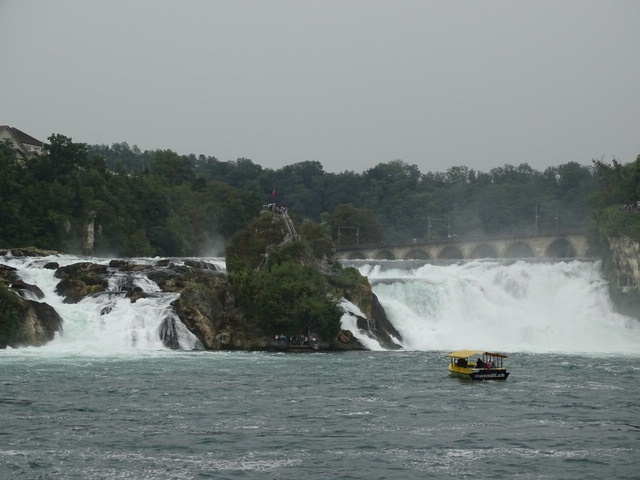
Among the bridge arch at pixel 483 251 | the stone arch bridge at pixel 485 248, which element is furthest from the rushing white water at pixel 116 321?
the bridge arch at pixel 483 251

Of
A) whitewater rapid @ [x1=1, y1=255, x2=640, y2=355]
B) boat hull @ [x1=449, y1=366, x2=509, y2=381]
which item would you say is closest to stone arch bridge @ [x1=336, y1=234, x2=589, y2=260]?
whitewater rapid @ [x1=1, y1=255, x2=640, y2=355]

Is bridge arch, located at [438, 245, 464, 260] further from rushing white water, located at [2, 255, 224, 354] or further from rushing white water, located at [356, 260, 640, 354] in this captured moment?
rushing white water, located at [2, 255, 224, 354]

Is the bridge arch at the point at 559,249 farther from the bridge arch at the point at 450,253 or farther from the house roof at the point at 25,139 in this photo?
the house roof at the point at 25,139

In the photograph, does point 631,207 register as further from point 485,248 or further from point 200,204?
point 200,204

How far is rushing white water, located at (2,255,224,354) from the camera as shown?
6044 centimetres

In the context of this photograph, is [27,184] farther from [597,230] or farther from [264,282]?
[597,230]

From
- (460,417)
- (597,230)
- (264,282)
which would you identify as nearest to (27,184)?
(264,282)

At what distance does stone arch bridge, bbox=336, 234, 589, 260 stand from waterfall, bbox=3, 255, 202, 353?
160 ft

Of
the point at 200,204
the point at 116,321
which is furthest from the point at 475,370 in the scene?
the point at 200,204

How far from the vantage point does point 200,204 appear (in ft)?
433

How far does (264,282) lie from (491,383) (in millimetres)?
21972

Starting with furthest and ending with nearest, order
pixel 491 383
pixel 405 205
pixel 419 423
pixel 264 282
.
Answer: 1. pixel 405 205
2. pixel 264 282
3. pixel 491 383
4. pixel 419 423

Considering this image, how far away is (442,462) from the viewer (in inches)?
1194

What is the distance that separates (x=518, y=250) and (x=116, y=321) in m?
61.8
